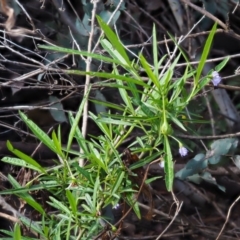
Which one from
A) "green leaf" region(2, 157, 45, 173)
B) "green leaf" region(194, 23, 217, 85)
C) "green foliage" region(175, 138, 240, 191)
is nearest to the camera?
"green leaf" region(194, 23, 217, 85)

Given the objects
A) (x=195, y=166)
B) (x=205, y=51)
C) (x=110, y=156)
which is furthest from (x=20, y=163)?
(x=195, y=166)

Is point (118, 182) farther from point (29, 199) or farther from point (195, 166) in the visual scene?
point (195, 166)

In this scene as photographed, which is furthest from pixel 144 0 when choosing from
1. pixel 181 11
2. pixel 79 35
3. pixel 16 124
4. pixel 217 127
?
pixel 16 124

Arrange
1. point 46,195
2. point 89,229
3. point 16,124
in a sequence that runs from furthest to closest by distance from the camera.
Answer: point 16,124, point 46,195, point 89,229

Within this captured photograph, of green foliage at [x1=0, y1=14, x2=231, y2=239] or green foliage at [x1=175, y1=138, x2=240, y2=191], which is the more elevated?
green foliage at [x1=0, y1=14, x2=231, y2=239]

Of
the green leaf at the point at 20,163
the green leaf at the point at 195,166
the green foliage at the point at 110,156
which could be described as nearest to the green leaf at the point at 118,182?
the green foliage at the point at 110,156

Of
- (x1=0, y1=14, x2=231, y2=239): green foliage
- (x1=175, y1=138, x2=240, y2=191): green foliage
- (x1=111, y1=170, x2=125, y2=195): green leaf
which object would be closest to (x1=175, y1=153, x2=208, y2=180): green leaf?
(x1=175, y1=138, x2=240, y2=191): green foliage

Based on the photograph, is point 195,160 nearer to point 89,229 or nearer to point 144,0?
point 89,229

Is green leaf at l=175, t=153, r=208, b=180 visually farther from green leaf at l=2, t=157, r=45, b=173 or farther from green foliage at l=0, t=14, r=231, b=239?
green leaf at l=2, t=157, r=45, b=173

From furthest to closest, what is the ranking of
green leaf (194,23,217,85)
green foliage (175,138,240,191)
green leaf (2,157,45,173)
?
green foliage (175,138,240,191)
green leaf (2,157,45,173)
green leaf (194,23,217,85)

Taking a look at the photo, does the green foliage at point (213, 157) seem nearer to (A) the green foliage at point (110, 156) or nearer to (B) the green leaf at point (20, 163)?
(A) the green foliage at point (110, 156)

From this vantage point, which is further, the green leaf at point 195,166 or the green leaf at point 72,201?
the green leaf at point 195,166
